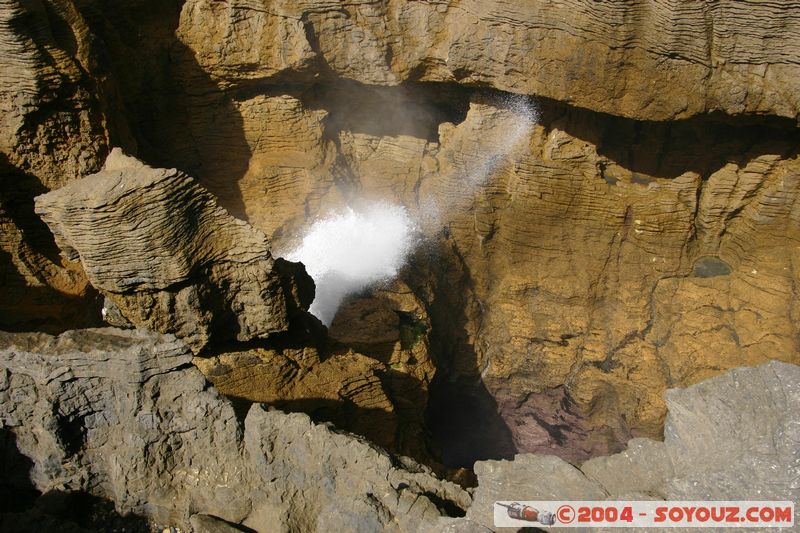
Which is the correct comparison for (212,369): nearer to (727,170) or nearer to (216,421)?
(216,421)

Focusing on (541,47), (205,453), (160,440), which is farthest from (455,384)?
(160,440)

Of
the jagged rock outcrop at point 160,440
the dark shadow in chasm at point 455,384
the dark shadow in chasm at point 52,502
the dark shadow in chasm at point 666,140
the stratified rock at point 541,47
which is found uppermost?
the stratified rock at point 541,47

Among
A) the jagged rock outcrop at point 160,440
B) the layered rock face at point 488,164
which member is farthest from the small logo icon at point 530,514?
the layered rock face at point 488,164

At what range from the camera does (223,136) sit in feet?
26.1

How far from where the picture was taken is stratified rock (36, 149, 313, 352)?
4941mm

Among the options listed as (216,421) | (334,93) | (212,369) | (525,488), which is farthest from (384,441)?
(334,93)

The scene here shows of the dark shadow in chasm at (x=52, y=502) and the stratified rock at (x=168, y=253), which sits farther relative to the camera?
the stratified rock at (x=168, y=253)

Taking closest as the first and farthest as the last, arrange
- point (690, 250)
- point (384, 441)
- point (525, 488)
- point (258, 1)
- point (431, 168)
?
point (525, 488) → point (384, 441) → point (258, 1) → point (690, 250) → point (431, 168)

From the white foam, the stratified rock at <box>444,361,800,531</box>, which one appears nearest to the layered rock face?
the white foam

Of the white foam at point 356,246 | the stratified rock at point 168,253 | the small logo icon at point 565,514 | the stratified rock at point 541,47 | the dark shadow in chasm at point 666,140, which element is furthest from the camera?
the white foam at point 356,246

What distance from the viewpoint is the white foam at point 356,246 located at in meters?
7.93

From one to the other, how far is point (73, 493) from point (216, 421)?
96 cm

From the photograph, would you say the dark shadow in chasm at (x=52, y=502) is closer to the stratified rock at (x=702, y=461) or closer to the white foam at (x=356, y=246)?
the stratified rock at (x=702, y=461)

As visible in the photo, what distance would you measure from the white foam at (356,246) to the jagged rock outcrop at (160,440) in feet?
12.6
